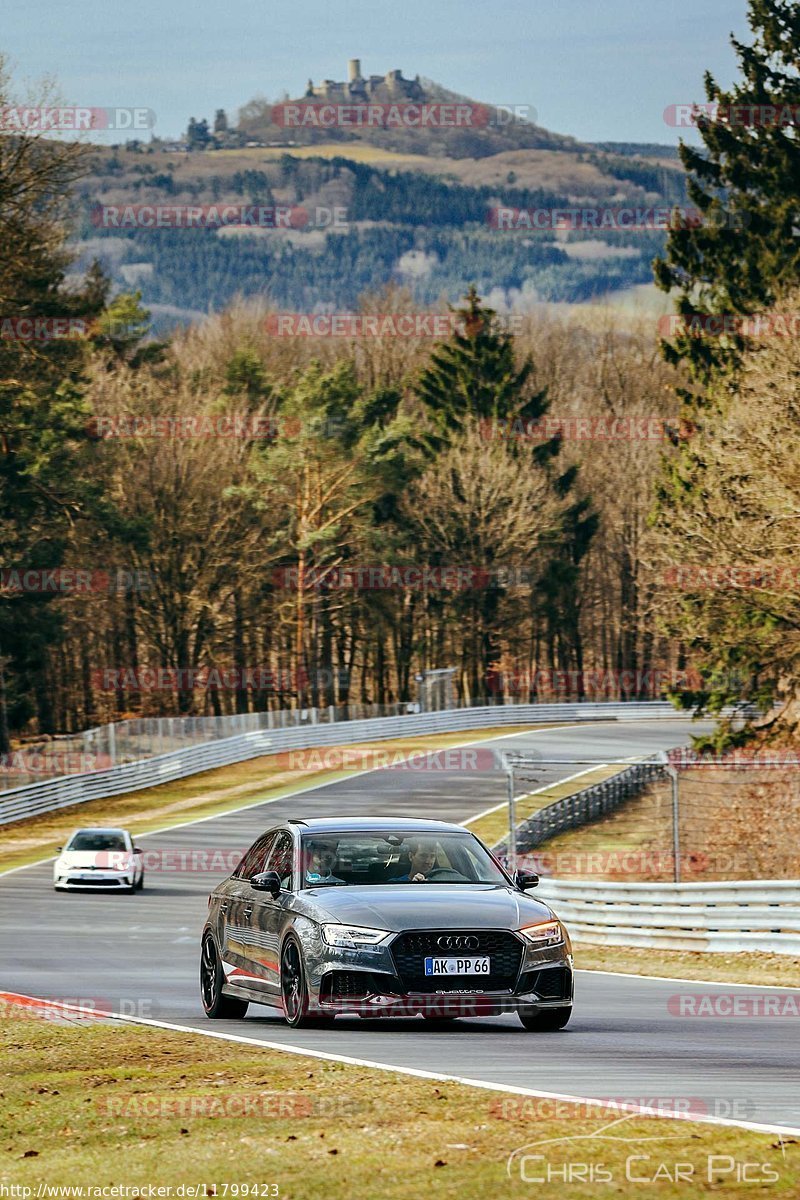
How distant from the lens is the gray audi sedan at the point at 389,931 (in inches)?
490

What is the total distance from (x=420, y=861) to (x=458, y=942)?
4.00ft

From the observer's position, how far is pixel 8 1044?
12.7 metres

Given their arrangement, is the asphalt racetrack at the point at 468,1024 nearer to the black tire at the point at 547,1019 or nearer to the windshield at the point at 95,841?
the black tire at the point at 547,1019

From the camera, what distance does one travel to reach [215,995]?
575 inches

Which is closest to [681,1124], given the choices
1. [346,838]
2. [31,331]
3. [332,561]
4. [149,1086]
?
[149,1086]

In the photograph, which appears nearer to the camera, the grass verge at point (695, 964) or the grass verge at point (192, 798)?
the grass verge at point (695, 964)

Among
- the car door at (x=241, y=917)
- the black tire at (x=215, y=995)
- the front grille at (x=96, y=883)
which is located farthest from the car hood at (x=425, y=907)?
the front grille at (x=96, y=883)

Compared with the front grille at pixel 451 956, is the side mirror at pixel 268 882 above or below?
above

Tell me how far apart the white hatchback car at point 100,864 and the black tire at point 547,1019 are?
965 inches

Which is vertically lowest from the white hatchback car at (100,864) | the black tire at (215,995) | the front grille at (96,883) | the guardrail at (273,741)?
the guardrail at (273,741)

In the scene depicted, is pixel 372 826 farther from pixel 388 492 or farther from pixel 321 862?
pixel 388 492

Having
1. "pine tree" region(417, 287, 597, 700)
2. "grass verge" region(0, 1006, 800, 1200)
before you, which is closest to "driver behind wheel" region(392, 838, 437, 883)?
"grass verge" region(0, 1006, 800, 1200)

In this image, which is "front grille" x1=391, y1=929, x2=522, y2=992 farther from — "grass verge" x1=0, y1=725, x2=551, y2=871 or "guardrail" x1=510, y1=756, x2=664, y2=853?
"grass verge" x1=0, y1=725, x2=551, y2=871

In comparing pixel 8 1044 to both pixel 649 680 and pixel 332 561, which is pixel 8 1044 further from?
pixel 649 680
